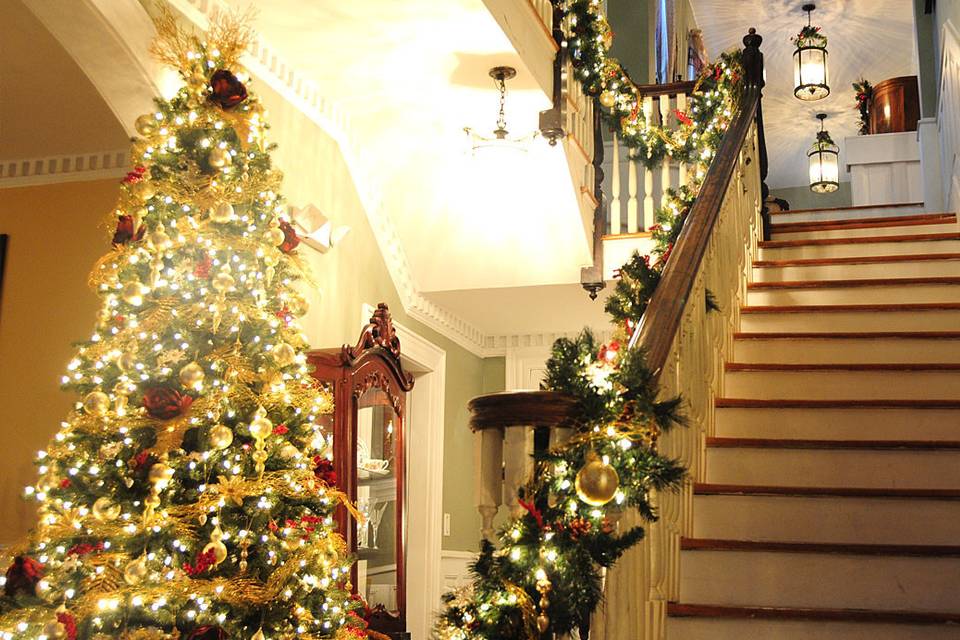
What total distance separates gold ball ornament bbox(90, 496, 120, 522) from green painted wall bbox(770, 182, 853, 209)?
13.9 meters

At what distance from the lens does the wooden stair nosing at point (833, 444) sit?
3.31m

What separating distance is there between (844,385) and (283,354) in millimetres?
2117

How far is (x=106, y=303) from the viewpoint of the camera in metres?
3.13

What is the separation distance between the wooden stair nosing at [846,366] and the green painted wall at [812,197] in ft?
39.5

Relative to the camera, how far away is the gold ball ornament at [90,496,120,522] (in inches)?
115

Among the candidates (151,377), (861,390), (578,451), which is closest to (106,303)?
(151,377)

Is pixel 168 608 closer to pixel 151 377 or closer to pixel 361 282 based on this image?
pixel 151 377

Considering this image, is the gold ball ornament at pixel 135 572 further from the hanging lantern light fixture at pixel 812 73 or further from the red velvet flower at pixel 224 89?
the hanging lantern light fixture at pixel 812 73

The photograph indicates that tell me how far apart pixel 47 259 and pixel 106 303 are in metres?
1.89

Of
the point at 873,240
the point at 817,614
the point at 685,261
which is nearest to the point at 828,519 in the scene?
the point at 817,614

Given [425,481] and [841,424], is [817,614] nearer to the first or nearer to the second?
[841,424]

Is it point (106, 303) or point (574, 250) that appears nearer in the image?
point (106, 303)

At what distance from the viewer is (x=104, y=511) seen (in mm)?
2916

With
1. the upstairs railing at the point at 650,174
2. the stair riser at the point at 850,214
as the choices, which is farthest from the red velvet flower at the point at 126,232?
the stair riser at the point at 850,214
